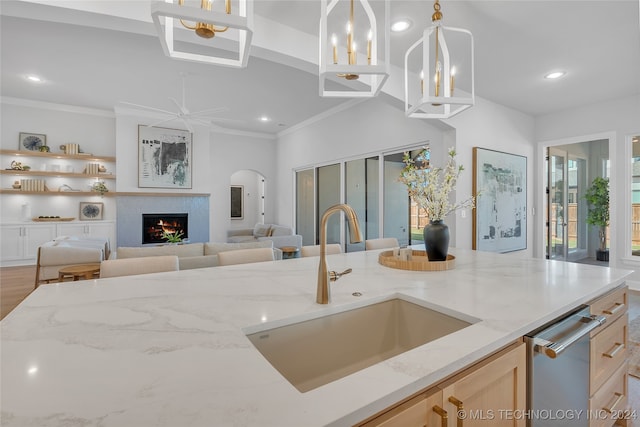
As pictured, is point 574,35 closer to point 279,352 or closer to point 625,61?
point 625,61

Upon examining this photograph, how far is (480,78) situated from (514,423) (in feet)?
12.6

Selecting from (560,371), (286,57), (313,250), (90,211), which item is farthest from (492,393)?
(90,211)

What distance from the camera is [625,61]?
10.5 ft

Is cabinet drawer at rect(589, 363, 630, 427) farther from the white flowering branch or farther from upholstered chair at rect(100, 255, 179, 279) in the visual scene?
upholstered chair at rect(100, 255, 179, 279)

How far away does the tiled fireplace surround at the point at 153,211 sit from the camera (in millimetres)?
5980

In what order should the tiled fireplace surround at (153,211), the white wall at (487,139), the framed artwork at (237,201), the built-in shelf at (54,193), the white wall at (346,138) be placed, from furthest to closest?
the framed artwork at (237,201)
the tiled fireplace surround at (153,211)
the built-in shelf at (54,193)
the white wall at (346,138)
the white wall at (487,139)

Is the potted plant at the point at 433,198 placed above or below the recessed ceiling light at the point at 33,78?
below

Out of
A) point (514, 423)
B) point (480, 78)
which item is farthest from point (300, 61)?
point (514, 423)

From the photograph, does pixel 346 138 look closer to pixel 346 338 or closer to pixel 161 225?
pixel 161 225

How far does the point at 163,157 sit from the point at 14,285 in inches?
126

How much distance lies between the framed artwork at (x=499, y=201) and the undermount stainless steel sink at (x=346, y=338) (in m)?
3.39

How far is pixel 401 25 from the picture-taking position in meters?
2.63

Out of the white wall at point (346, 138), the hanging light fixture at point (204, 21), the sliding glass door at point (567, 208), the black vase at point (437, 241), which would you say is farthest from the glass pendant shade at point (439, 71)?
the sliding glass door at point (567, 208)

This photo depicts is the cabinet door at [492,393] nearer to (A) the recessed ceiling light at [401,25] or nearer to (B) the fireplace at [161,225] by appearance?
(A) the recessed ceiling light at [401,25]
